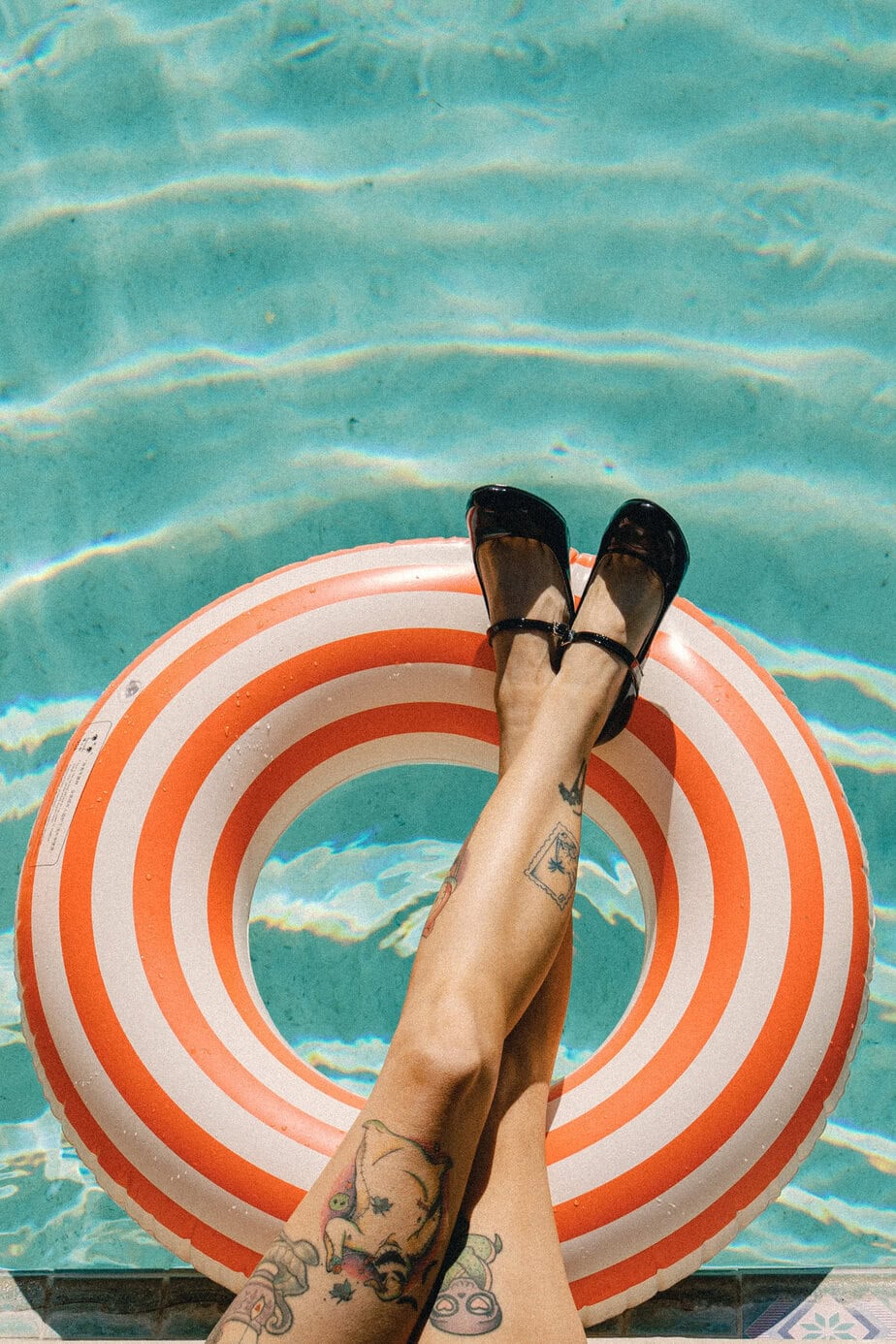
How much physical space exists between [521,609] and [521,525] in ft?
0.48

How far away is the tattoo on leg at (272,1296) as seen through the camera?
4.43ft

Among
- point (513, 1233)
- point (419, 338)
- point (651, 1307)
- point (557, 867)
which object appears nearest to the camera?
point (513, 1233)

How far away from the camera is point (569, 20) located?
305 cm

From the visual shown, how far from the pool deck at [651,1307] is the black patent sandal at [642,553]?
0.96 meters

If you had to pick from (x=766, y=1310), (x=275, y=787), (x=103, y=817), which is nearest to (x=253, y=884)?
(x=275, y=787)

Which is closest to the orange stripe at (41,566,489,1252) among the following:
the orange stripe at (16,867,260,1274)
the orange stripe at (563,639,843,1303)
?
the orange stripe at (16,867,260,1274)

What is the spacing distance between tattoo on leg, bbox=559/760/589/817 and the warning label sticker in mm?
702

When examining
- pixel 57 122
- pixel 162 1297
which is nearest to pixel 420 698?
pixel 162 1297

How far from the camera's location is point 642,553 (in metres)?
1.86

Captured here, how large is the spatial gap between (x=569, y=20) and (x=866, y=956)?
2501 mm

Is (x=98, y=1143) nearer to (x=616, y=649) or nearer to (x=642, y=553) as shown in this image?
(x=616, y=649)

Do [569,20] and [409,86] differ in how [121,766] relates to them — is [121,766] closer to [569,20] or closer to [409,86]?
[409,86]

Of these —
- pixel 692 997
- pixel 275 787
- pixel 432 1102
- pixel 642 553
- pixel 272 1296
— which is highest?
pixel 642 553

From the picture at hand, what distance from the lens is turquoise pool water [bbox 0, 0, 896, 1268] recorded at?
2.54 m
